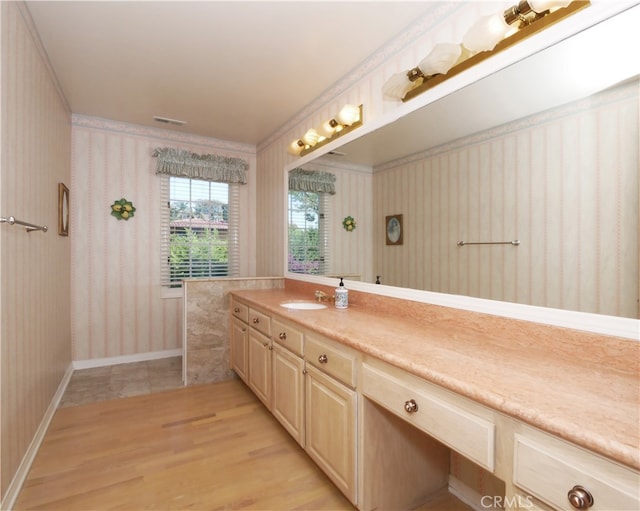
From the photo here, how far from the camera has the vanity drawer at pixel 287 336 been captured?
1.90 m

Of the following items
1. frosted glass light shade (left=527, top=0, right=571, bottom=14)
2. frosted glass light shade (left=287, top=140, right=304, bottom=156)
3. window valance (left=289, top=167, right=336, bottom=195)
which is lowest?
window valance (left=289, top=167, right=336, bottom=195)

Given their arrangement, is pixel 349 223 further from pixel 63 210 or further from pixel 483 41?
pixel 63 210

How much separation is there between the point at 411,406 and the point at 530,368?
0.40 m

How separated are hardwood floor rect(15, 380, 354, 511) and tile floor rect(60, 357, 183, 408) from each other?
186 millimetres

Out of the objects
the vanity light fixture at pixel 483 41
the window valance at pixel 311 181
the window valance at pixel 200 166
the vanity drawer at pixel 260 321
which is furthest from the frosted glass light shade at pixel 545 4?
the window valance at pixel 200 166

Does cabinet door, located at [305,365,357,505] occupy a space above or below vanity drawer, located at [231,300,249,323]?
below

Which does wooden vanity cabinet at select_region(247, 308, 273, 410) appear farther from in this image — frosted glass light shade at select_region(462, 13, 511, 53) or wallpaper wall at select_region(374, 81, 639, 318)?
frosted glass light shade at select_region(462, 13, 511, 53)

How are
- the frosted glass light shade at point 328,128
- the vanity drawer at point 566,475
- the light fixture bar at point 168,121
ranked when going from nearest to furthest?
the vanity drawer at point 566,475 < the frosted glass light shade at point 328,128 < the light fixture bar at point 168,121

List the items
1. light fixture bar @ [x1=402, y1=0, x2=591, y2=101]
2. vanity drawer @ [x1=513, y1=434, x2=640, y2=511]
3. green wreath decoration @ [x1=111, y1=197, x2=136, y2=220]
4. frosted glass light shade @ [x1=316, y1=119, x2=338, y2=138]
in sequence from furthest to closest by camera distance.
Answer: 1. green wreath decoration @ [x1=111, y1=197, x2=136, y2=220]
2. frosted glass light shade @ [x1=316, y1=119, x2=338, y2=138]
3. light fixture bar @ [x1=402, y1=0, x2=591, y2=101]
4. vanity drawer @ [x1=513, y1=434, x2=640, y2=511]

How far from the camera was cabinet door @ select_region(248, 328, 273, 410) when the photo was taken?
2.31m

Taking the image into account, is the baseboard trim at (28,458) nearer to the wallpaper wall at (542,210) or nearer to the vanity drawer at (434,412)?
the vanity drawer at (434,412)

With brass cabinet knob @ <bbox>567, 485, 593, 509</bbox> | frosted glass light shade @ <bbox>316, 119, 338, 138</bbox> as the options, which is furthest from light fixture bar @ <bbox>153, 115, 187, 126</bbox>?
brass cabinet knob @ <bbox>567, 485, 593, 509</bbox>

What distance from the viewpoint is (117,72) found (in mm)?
2537

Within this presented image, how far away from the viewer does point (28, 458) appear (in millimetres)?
1846
